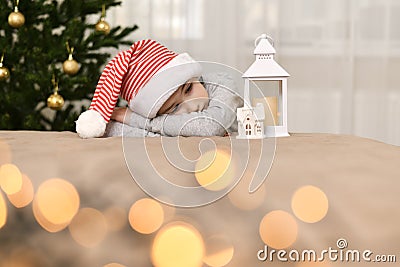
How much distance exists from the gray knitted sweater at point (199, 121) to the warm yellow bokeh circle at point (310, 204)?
0.51 m

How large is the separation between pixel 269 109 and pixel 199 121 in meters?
0.18

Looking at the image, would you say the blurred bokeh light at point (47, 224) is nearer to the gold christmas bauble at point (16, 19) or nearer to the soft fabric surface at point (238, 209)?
the soft fabric surface at point (238, 209)

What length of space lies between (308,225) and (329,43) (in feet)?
6.18

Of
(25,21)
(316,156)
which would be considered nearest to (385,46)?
(25,21)

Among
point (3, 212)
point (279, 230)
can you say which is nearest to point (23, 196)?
point (3, 212)

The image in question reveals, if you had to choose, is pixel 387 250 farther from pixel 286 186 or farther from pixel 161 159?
pixel 161 159

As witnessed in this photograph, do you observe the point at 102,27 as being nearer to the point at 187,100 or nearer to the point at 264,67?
the point at 187,100

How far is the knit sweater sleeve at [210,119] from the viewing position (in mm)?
1526

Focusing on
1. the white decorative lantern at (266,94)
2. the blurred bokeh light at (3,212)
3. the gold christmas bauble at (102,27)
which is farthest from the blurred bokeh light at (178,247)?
the gold christmas bauble at (102,27)

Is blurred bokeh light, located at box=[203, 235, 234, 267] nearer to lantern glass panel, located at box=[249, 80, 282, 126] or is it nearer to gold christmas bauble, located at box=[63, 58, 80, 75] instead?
lantern glass panel, located at box=[249, 80, 282, 126]

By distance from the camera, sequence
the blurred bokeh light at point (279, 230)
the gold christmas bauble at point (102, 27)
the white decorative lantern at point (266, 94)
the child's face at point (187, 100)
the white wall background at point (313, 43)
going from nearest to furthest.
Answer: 1. the blurred bokeh light at point (279, 230)
2. the white decorative lantern at point (266, 94)
3. the child's face at point (187, 100)
4. the gold christmas bauble at point (102, 27)
5. the white wall background at point (313, 43)

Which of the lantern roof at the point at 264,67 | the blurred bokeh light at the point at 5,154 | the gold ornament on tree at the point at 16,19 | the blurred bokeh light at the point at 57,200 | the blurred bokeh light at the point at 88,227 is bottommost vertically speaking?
the blurred bokeh light at the point at 88,227

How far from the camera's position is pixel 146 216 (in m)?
1.04

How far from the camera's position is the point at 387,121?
2.78 meters
